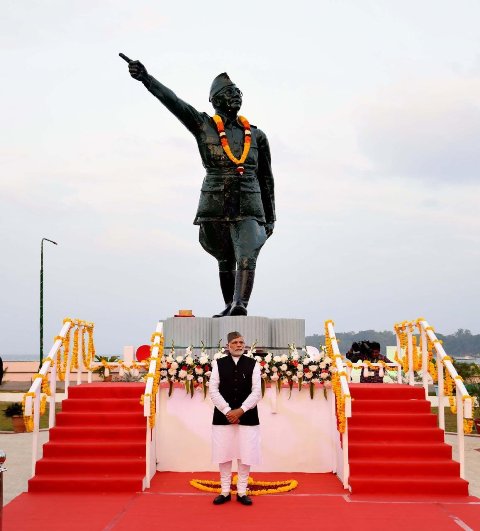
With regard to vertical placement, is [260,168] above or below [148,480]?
above

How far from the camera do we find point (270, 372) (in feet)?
29.5

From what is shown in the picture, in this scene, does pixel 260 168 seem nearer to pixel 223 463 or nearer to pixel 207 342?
pixel 207 342

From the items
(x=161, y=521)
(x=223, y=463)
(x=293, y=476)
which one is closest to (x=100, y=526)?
(x=161, y=521)

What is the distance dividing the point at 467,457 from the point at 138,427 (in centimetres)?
576

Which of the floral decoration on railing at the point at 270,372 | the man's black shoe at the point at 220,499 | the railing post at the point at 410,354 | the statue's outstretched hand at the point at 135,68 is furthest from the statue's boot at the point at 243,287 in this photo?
the man's black shoe at the point at 220,499

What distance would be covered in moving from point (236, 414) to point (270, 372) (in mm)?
1866

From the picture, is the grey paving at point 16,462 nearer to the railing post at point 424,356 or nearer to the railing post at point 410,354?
the railing post at point 424,356

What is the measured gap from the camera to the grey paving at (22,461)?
8.38m

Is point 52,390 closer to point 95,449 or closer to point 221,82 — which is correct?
point 95,449

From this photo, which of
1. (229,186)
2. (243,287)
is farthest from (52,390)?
(229,186)

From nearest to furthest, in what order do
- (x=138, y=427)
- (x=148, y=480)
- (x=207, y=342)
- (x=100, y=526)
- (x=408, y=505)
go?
(x=100, y=526) → (x=408, y=505) → (x=148, y=480) → (x=138, y=427) → (x=207, y=342)

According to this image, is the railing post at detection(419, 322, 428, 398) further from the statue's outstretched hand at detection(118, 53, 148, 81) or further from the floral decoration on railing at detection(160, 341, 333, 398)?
the statue's outstretched hand at detection(118, 53, 148, 81)

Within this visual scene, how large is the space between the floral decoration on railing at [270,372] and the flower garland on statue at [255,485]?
3.99 feet

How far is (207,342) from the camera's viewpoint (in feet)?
33.6
